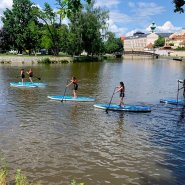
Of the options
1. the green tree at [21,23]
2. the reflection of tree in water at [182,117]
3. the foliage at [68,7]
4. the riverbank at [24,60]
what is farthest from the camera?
the green tree at [21,23]

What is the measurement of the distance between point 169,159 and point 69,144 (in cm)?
471

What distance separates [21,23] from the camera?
103250 mm

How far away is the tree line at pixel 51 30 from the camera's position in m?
92.2

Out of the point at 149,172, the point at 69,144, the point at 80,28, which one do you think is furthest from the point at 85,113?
the point at 80,28

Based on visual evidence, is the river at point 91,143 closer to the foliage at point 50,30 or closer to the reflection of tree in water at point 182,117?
the reflection of tree in water at point 182,117

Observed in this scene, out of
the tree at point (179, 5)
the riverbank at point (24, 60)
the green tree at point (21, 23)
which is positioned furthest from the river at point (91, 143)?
the green tree at point (21, 23)

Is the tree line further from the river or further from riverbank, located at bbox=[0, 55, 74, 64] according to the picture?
the river

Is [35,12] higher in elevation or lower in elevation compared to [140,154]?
higher

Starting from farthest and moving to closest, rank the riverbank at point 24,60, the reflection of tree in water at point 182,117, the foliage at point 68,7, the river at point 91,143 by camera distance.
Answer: the riverbank at point 24,60 < the reflection of tree in water at point 182,117 < the river at point 91,143 < the foliage at point 68,7

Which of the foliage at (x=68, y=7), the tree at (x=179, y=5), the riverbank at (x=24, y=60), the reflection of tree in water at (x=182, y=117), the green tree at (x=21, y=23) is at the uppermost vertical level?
the green tree at (x=21, y=23)

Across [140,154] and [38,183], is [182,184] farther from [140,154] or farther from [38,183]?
[38,183]

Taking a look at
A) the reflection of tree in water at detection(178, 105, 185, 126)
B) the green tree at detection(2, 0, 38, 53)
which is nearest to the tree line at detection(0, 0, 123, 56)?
the green tree at detection(2, 0, 38, 53)

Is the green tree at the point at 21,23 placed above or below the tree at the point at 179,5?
above

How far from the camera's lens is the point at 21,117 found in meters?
21.1
